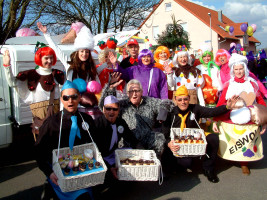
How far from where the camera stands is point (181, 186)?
3.48 meters

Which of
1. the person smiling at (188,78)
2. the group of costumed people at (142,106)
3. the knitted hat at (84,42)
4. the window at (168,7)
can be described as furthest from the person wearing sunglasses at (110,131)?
the window at (168,7)

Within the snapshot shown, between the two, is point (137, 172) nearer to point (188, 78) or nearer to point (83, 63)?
point (83, 63)

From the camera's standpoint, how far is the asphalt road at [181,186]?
3.24 metres

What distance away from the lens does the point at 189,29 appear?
1174 inches

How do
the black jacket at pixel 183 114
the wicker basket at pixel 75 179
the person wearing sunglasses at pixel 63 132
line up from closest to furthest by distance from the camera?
the wicker basket at pixel 75 179 → the person wearing sunglasses at pixel 63 132 → the black jacket at pixel 183 114

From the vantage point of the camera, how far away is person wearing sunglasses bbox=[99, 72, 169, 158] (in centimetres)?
355

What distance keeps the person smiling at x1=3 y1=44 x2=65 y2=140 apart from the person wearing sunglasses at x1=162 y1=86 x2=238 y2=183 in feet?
5.91

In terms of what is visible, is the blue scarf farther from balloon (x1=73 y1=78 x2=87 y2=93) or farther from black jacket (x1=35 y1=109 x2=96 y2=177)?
balloon (x1=73 y1=78 x2=87 y2=93)

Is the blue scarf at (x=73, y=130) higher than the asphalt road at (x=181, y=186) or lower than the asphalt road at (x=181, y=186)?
higher

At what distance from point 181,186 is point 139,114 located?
3.81 ft

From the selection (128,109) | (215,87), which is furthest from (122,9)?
(128,109)

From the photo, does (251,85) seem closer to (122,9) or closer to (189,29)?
(122,9)

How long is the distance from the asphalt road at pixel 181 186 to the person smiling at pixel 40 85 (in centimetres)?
83

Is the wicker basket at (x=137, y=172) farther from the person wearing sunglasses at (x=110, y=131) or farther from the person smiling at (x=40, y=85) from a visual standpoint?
the person smiling at (x=40, y=85)
